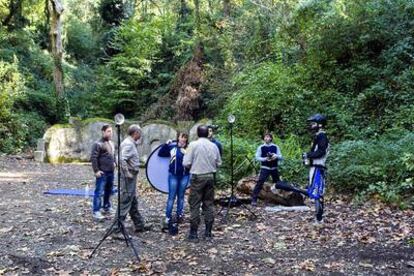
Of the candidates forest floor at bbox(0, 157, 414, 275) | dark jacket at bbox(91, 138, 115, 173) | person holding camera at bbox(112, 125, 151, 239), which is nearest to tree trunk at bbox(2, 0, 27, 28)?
forest floor at bbox(0, 157, 414, 275)

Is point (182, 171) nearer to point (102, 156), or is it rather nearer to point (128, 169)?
point (128, 169)

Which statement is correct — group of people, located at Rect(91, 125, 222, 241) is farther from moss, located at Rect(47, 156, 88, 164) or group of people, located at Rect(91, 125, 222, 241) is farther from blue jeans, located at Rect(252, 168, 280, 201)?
moss, located at Rect(47, 156, 88, 164)

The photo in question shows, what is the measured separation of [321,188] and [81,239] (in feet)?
12.7

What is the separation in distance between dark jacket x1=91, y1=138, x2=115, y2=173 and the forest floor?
96 centimetres

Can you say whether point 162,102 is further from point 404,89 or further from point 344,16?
point 404,89

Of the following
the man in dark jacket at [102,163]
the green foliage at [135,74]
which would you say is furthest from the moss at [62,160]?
the man in dark jacket at [102,163]

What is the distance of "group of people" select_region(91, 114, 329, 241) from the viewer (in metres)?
7.09

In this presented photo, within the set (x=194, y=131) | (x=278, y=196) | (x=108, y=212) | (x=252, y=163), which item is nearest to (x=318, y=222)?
(x=278, y=196)

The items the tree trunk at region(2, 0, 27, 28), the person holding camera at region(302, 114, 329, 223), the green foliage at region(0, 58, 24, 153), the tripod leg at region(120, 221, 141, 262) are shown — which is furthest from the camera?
the tree trunk at region(2, 0, 27, 28)

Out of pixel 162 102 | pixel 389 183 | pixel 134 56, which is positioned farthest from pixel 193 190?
pixel 134 56

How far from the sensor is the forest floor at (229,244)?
5.98m

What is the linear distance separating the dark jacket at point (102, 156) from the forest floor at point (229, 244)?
3.14 ft

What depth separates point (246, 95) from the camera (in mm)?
15891

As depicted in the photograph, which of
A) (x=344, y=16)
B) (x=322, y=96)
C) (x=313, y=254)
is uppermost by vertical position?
(x=344, y=16)
